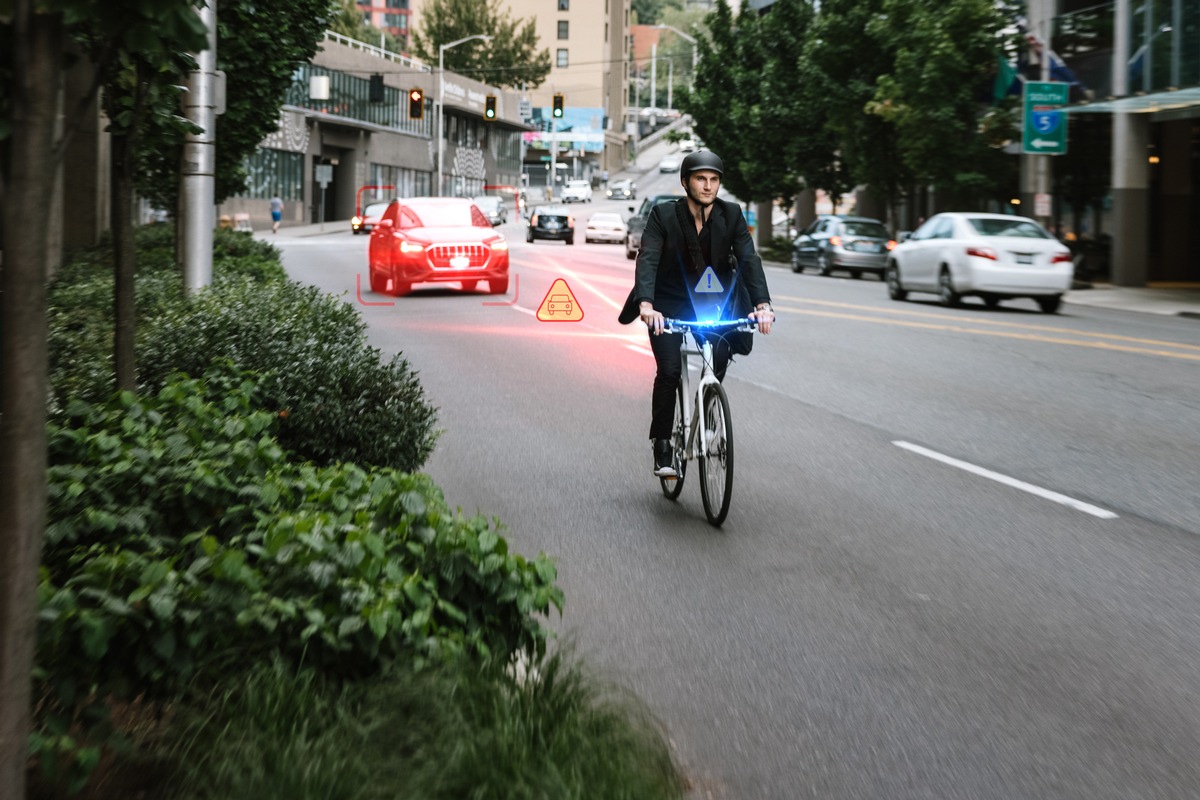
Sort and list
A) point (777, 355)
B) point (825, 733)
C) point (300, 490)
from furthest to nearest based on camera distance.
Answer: point (777, 355)
point (300, 490)
point (825, 733)

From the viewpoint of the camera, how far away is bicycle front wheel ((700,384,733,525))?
7.53 m

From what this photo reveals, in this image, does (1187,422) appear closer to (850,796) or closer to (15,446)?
(850,796)

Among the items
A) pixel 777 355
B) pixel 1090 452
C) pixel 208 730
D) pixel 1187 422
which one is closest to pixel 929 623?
pixel 208 730

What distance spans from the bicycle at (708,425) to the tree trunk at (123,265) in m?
2.61

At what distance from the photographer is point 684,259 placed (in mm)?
8047

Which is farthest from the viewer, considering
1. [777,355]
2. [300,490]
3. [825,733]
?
[777,355]

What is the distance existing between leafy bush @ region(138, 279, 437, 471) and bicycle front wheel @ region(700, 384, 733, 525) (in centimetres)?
139

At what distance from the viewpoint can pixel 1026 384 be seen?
1421cm

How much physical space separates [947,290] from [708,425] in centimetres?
1838

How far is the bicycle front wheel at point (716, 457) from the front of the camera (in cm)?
753

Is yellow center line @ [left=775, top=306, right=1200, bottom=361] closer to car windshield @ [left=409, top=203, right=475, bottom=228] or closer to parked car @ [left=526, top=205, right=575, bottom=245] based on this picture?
car windshield @ [left=409, top=203, right=475, bottom=228]

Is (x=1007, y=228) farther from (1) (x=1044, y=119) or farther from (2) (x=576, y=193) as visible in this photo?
(2) (x=576, y=193)

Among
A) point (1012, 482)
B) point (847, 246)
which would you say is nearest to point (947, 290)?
point (847, 246)

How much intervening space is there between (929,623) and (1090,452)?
16.0 ft
